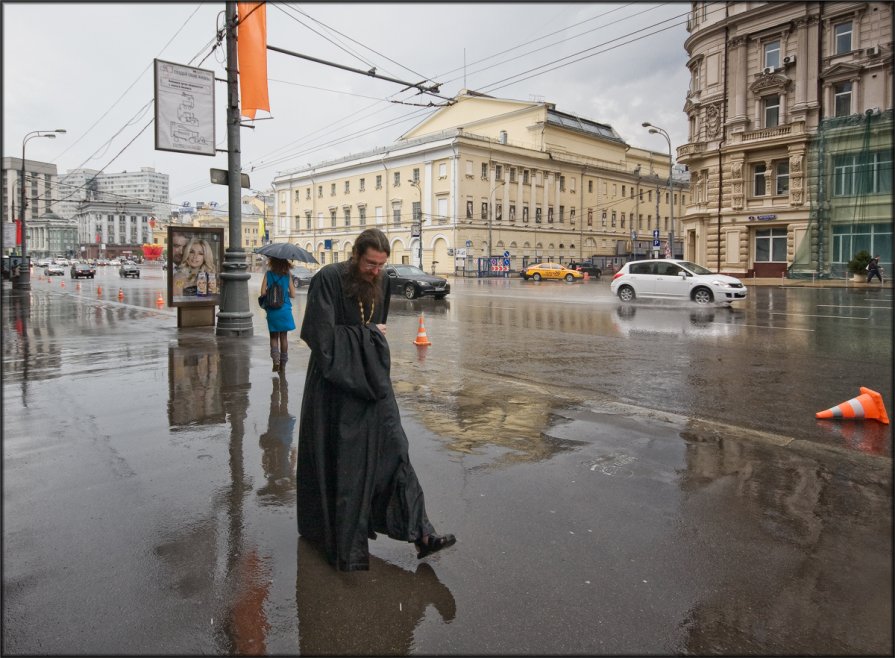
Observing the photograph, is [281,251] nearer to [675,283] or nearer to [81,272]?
[675,283]

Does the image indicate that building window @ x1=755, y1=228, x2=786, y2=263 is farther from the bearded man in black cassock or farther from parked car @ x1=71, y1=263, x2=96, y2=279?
parked car @ x1=71, y1=263, x2=96, y2=279

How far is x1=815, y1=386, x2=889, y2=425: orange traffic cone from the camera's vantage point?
20.8ft

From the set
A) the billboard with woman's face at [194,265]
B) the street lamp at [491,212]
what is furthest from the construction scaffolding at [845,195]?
the billboard with woman's face at [194,265]

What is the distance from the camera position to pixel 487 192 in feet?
213

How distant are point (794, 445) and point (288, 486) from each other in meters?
4.26

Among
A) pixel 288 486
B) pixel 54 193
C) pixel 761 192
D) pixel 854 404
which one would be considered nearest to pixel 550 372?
pixel 854 404

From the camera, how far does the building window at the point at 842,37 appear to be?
37.9 m

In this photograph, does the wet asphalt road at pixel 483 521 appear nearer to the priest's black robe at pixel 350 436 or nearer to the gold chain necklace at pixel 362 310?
the priest's black robe at pixel 350 436

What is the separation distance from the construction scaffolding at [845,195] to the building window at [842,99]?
102 cm

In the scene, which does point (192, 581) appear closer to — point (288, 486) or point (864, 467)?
point (288, 486)

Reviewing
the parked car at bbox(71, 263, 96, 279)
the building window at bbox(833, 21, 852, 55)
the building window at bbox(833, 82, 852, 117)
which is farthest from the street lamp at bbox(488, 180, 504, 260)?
the parked car at bbox(71, 263, 96, 279)

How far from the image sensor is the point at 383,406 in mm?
3418

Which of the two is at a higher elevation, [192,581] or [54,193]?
[54,193]

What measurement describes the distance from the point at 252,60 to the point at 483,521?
12.1 m
